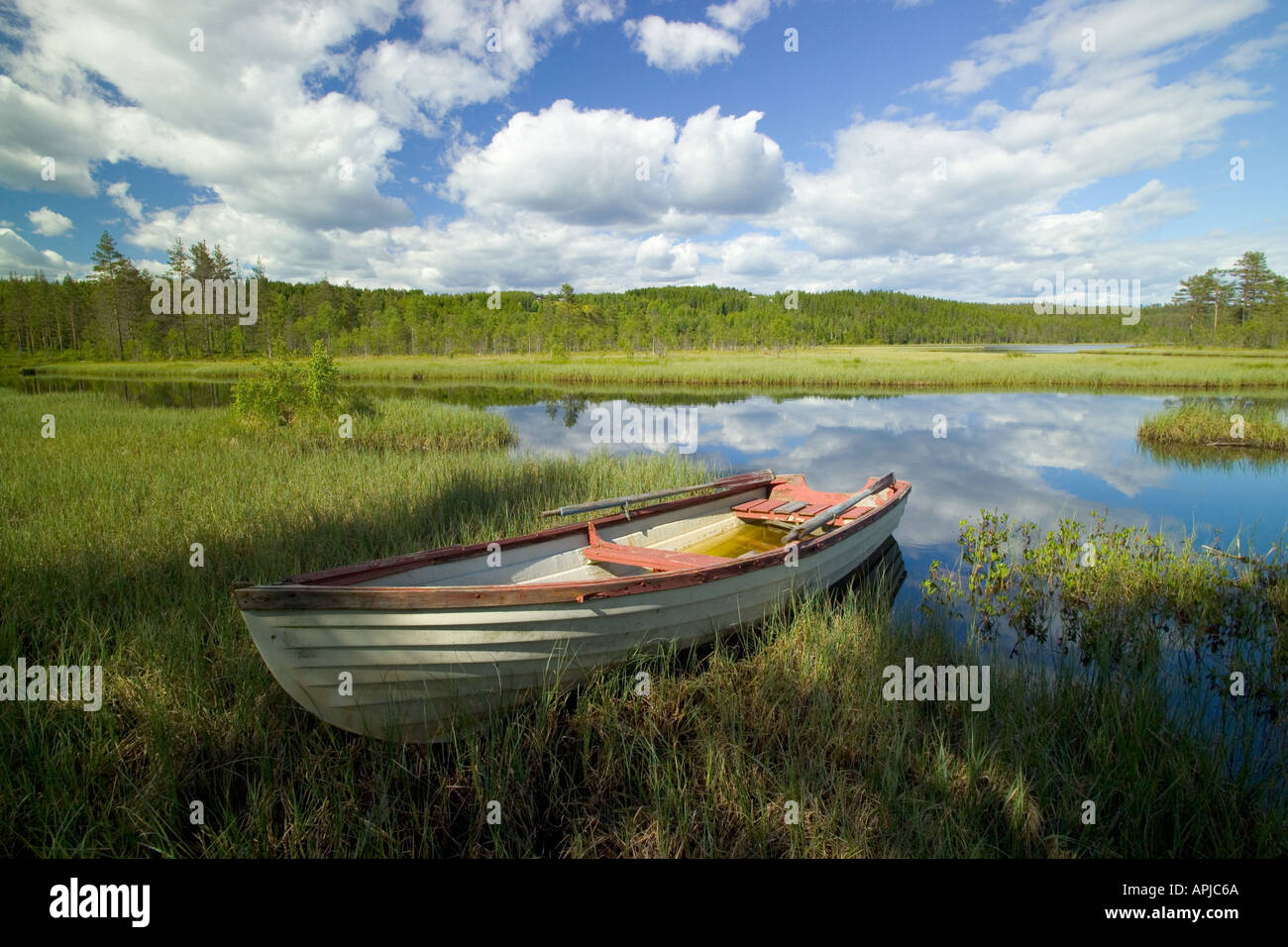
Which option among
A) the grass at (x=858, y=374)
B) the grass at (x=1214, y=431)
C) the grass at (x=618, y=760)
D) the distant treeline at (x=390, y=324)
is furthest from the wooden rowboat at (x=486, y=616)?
the distant treeline at (x=390, y=324)

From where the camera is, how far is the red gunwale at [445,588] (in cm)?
355

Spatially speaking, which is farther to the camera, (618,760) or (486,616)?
(618,760)

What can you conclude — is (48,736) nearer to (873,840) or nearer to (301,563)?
(301,563)

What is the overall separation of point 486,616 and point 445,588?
373 millimetres

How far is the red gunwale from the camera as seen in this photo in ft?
11.6

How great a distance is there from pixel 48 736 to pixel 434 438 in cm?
1352

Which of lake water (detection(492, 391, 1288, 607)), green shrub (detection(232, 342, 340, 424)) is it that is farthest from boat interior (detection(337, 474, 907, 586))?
green shrub (detection(232, 342, 340, 424))

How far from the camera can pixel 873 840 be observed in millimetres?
3514

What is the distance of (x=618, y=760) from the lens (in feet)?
13.9

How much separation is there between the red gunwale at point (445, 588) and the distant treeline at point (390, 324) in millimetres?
47121

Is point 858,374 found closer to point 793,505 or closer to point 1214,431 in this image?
point 1214,431

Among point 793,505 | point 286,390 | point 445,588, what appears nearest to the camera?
point 445,588

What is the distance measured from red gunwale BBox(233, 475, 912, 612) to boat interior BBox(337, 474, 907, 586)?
29mm

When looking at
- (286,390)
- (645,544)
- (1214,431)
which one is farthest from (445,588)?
(1214,431)
